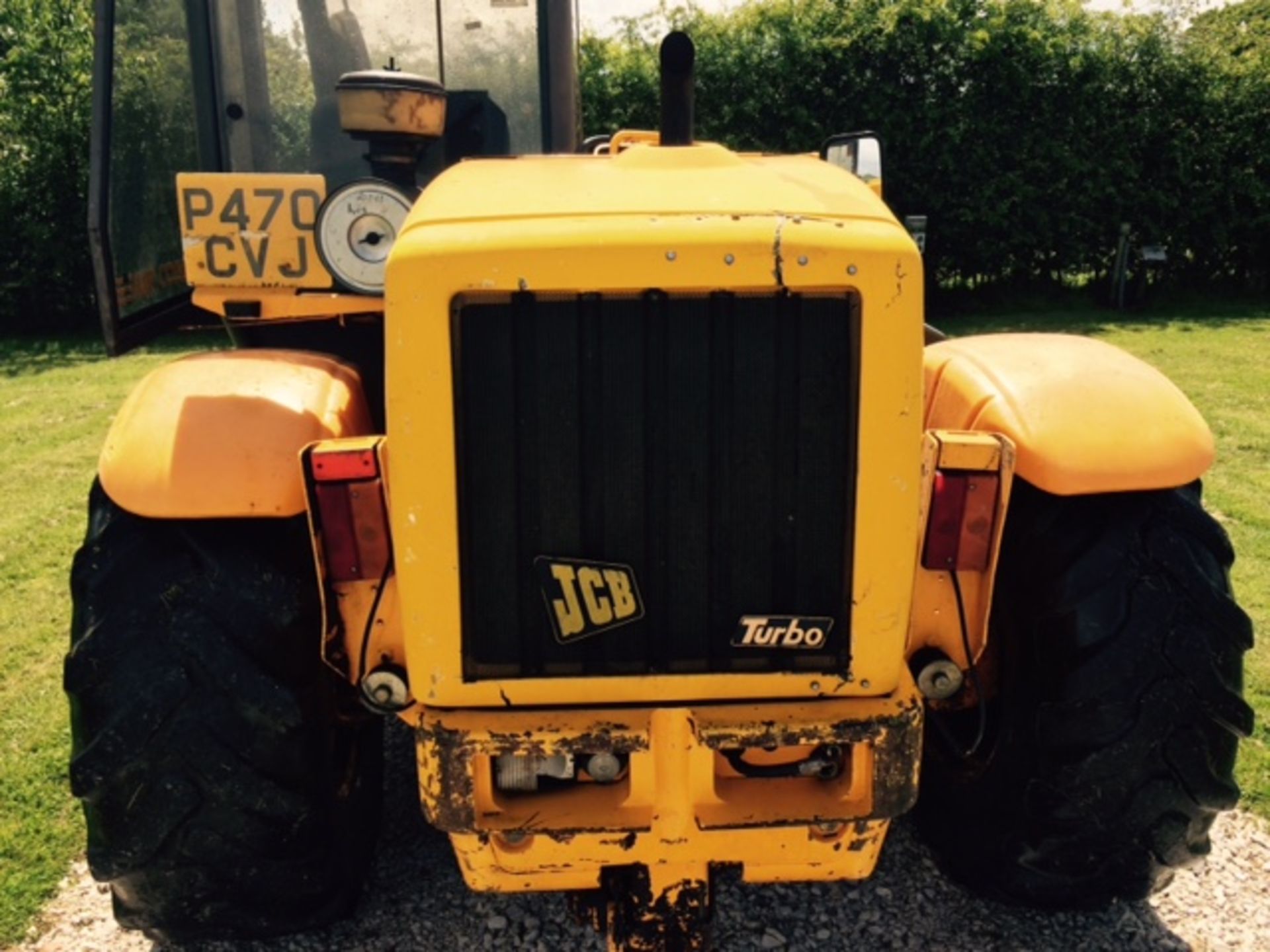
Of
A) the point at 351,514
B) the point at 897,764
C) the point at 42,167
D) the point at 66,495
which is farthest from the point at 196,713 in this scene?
the point at 42,167

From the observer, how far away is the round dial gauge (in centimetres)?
264

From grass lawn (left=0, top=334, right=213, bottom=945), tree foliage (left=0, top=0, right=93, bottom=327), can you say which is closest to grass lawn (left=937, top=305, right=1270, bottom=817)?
grass lawn (left=0, top=334, right=213, bottom=945)

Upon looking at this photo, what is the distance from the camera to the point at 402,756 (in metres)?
3.63

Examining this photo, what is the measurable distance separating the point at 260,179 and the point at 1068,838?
2368 millimetres

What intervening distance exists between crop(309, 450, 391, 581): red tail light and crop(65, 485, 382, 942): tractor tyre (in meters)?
0.21

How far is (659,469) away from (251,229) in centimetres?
136

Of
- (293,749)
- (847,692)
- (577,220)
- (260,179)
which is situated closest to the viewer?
(577,220)

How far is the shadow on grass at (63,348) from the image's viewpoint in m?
10.7

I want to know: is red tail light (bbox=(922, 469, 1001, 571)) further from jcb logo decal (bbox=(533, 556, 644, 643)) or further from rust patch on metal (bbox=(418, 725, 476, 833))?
rust patch on metal (bbox=(418, 725, 476, 833))

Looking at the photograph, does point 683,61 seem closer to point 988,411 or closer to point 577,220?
point 577,220

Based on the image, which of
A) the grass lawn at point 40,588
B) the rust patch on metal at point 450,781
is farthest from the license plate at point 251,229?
the grass lawn at point 40,588

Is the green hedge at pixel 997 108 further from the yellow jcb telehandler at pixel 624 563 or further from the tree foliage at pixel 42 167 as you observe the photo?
the yellow jcb telehandler at pixel 624 563

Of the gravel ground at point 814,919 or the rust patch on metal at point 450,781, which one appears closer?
the rust patch on metal at point 450,781

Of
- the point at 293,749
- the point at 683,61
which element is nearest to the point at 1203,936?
the point at 293,749
